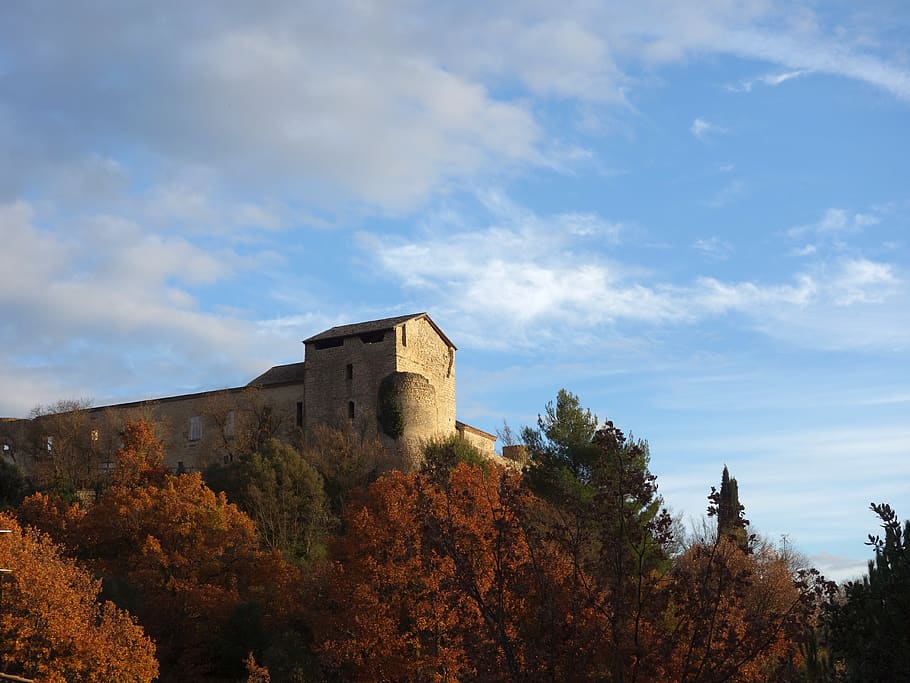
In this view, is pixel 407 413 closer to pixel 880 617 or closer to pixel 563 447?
pixel 563 447

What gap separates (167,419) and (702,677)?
50196 mm

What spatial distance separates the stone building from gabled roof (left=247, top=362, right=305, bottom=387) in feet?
0.26

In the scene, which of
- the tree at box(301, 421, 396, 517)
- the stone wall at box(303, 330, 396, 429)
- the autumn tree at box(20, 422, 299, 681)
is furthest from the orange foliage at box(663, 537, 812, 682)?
the stone wall at box(303, 330, 396, 429)

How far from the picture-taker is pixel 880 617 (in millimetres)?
11781

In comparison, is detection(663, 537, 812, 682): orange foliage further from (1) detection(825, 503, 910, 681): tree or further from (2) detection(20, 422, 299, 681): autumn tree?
(2) detection(20, 422, 299, 681): autumn tree

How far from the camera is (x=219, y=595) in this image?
31.5 m

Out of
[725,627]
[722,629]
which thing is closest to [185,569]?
[725,627]

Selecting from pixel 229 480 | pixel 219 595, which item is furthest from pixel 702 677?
pixel 229 480

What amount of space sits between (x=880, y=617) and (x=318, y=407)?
43.4m

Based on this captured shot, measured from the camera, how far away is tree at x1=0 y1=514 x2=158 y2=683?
2567 cm

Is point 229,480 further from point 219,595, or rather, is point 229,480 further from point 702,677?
point 702,677

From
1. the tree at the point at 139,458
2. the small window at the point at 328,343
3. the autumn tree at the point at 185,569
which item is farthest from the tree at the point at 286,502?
the small window at the point at 328,343

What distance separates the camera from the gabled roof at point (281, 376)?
183 feet

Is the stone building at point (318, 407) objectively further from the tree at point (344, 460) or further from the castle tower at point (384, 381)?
the tree at point (344, 460)
